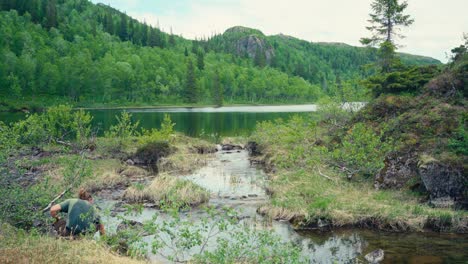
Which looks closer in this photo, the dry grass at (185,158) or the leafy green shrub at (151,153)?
the dry grass at (185,158)

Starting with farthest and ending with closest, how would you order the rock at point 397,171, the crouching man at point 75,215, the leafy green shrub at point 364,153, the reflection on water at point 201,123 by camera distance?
the reflection on water at point 201,123, the leafy green shrub at point 364,153, the rock at point 397,171, the crouching man at point 75,215

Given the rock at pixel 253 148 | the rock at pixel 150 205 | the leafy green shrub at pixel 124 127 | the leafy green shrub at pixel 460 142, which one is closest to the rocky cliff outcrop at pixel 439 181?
the leafy green shrub at pixel 460 142

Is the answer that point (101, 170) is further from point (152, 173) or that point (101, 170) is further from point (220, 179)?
point (220, 179)

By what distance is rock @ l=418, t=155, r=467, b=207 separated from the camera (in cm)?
2130

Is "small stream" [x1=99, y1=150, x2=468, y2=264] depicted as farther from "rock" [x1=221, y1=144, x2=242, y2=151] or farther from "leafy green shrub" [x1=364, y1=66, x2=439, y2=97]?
"rock" [x1=221, y1=144, x2=242, y2=151]

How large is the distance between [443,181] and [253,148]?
1126 inches

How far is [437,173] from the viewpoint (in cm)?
2197

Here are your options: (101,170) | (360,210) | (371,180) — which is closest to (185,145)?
(101,170)

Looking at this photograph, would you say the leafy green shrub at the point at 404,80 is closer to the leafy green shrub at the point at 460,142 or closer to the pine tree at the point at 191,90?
the leafy green shrub at the point at 460,142

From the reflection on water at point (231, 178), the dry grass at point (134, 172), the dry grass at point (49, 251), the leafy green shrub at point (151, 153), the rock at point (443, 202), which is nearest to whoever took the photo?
the dry grass at point (49, 251)

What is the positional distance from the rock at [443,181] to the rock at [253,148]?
81.3 ft

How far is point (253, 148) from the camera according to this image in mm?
48781

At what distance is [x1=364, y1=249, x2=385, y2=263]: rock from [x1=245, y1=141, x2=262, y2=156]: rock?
97.0ft

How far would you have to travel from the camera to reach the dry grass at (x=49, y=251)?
1044 centimetres
